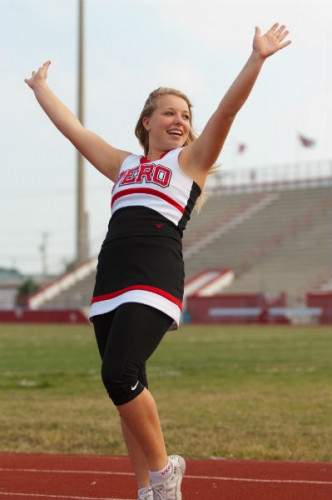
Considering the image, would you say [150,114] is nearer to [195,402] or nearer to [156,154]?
[156,154]

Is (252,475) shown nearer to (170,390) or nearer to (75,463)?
(75,463)

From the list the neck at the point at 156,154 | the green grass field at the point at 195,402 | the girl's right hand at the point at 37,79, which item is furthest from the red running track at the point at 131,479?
the girl's right hand at the point at 37,79

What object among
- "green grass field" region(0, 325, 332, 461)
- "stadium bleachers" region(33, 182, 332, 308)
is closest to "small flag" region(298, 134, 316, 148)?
"stadium bleachers" region(33, 182, 332, 308)

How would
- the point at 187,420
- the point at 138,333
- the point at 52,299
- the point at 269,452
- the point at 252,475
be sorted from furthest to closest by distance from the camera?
the point at 52,299 < the point at 187,420 < the point at 269,452 < the point at 252,475 < the point at 138,333

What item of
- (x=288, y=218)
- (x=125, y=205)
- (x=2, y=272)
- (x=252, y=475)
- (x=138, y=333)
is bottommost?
(x=252, y=475)

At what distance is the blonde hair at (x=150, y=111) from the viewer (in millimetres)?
5426

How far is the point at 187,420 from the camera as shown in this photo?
34.2 feet

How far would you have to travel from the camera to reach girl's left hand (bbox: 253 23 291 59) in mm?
4973

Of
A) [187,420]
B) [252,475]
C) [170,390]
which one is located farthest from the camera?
[170,390]

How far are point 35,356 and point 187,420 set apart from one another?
10409 mm

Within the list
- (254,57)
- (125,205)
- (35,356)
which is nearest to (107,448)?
(125,205)

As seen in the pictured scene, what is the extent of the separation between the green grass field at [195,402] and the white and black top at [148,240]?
325 centimetres

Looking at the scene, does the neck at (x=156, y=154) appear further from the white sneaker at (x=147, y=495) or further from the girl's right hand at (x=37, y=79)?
the white sneaker at (x=147, y=495)

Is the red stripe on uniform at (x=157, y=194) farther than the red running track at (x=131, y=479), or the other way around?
the red running track at (x=131, y=479)
